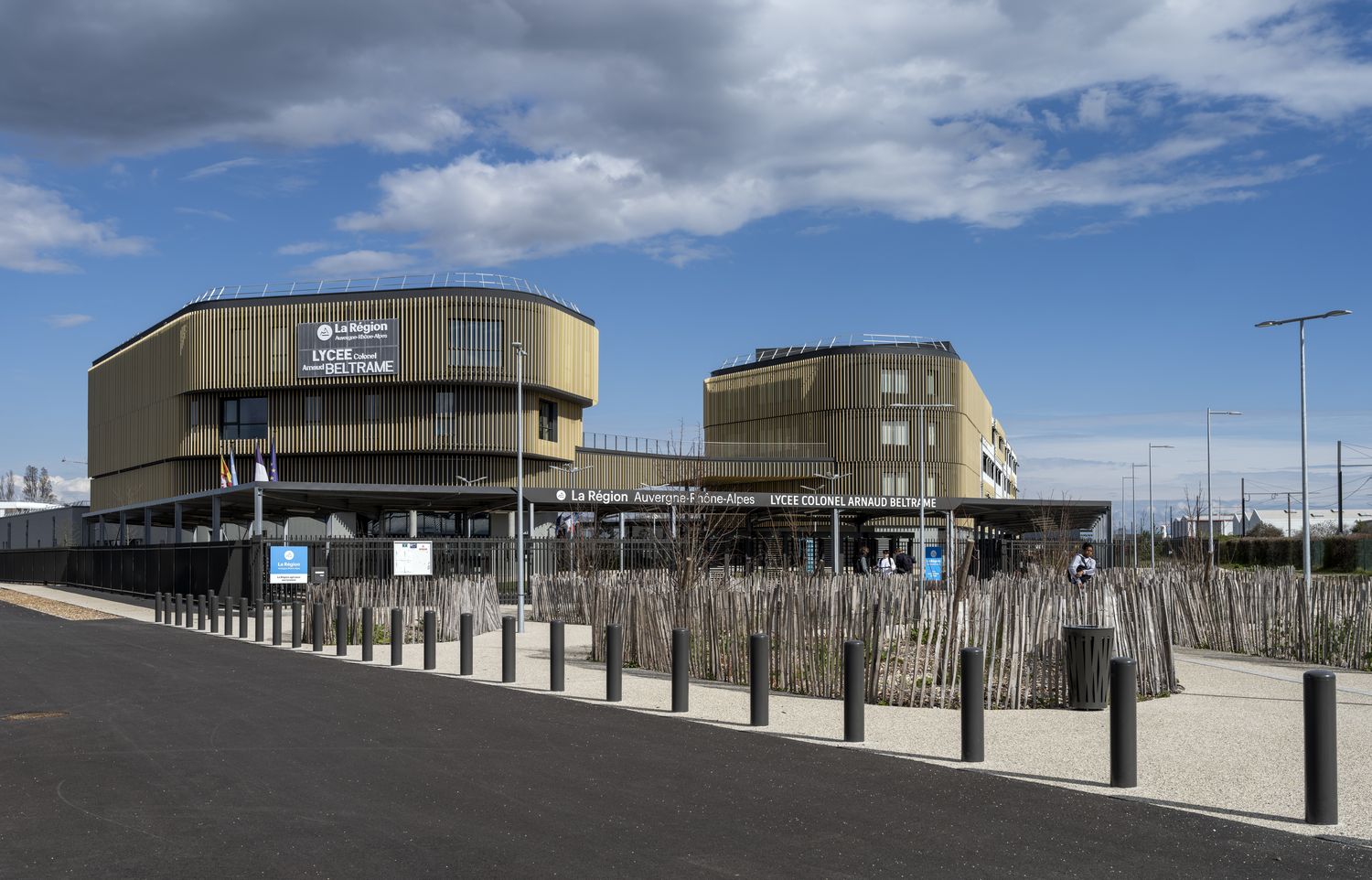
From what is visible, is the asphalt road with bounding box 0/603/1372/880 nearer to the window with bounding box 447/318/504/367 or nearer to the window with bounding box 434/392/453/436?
the window with bounding box 434/392/453/436

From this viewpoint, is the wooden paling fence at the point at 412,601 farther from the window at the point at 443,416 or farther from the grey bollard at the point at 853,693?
the window at the point at 443,416


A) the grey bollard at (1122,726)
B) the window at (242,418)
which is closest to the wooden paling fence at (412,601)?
the grey bollard at (1122,726)

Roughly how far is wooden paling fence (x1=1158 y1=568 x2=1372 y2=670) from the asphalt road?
10.3m

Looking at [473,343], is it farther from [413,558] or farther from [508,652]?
[508,652]

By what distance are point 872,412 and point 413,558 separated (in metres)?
50.3

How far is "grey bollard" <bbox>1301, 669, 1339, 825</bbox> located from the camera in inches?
309

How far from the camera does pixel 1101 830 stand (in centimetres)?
767

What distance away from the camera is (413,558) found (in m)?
30.7

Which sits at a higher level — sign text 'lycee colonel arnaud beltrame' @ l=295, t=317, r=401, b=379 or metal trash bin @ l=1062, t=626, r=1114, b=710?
sign text 'lycee colonel arnaud beltrame' @ l=295, t=317, r=401, b=379

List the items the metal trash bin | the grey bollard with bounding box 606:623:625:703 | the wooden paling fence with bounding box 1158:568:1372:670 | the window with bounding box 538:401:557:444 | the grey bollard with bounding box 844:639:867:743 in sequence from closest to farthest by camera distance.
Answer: the grey bollard with bounding box 844:639:867:743 → the metal trash bin → the grey bollard with bounding box 606:623:625:703 → the wooden paling fence with bounding box 1158:568:1372:670 → the window with bounding box 538:401:557:444

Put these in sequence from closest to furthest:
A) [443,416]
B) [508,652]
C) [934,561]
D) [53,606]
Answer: [508,652] < [53,606] < [934,561] < [443,416]

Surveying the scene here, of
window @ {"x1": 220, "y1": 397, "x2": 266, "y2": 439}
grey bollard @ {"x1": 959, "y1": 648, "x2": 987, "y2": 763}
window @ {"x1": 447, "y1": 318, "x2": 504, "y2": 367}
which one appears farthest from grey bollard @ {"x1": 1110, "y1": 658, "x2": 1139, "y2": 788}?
window @ {"x1": 220, "y1": 397, "x2": 266, "y2": 439}

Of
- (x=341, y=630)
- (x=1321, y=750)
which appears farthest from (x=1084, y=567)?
(x=1321, y=750)

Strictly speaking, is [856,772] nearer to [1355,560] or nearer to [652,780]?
[652,780]
